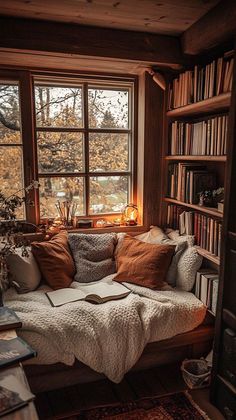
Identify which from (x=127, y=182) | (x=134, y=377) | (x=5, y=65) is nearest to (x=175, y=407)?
(x=134, y=377)

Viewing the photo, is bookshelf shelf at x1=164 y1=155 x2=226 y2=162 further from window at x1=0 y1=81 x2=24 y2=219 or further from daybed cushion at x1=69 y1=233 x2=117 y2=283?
window at x1=0 y1=81 x2=24 y2=219

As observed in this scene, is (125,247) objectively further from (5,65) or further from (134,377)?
(5,65)

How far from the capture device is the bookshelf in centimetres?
206

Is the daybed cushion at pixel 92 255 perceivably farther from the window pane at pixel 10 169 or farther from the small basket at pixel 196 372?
the small basket at pixel 196 372

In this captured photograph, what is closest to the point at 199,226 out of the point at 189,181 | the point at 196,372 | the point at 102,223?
the point at 189,181

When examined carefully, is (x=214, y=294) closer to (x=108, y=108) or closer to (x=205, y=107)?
(x=205, y=107)

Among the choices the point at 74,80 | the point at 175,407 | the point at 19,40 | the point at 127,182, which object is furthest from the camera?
the point at 127,182

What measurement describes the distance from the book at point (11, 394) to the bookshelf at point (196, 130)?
4.71ft

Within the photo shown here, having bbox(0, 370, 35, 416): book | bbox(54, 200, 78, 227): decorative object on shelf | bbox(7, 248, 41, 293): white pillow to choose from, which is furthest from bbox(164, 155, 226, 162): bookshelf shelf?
bbox(0, 370, 35, 416): book

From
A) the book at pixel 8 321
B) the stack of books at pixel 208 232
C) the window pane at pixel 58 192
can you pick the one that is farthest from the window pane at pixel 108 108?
the book at pixel 8 321

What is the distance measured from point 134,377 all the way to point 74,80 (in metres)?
2.36

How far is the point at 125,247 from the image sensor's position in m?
2.60

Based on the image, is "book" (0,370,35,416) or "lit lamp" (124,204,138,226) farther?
"lit lamp" (124,204,138,226)

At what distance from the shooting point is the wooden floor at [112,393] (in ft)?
6.11
